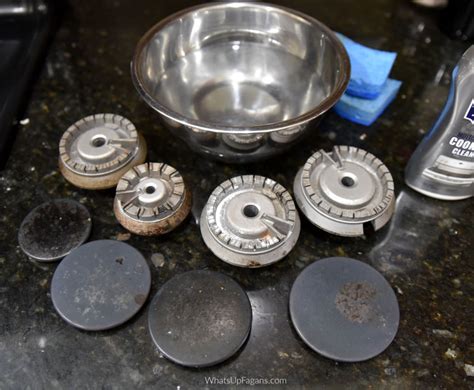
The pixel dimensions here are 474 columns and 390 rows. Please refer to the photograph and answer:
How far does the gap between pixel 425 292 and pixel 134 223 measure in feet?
1.35

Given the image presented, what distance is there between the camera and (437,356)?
53 cm

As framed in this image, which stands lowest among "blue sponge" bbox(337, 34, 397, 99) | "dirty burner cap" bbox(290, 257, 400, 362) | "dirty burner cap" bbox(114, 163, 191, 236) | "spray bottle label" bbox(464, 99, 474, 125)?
"dirty burner cap" bbox(290, 257, 400, 362)

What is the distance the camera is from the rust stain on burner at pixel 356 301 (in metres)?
0.53

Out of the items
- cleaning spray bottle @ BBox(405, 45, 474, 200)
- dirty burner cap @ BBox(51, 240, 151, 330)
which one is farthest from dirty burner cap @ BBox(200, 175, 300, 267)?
cleaning spray bottle @ BBox(405, 45, 474, 200)

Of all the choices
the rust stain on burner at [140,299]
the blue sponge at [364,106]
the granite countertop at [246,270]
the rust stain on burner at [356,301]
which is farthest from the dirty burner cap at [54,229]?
the blue sponge at [364,106]

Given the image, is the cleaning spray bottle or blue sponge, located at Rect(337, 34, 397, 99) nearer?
the cleaning spray bottle

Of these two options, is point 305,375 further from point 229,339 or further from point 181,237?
point 181,237

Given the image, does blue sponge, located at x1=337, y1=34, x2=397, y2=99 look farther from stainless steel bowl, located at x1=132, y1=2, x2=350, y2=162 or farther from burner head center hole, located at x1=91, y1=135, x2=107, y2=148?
burner head center hole, located at x1=91, y1=135, x2=107, y2=148

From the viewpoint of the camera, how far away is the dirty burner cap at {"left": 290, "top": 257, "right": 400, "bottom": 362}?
513 mm

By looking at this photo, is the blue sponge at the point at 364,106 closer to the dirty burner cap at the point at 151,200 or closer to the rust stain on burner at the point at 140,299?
the dirty burner cap at the point at 151,200

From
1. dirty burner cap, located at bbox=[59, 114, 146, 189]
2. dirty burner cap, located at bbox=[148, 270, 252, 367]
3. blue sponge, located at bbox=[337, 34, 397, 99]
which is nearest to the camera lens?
dirty burner cap, located at bbox=[148, 270, 252, 367]

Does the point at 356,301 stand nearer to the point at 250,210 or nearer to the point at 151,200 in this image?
the point at 250,210

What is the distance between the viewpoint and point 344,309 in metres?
0.54

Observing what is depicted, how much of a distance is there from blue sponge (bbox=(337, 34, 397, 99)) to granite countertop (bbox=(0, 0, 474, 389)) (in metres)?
0.06
